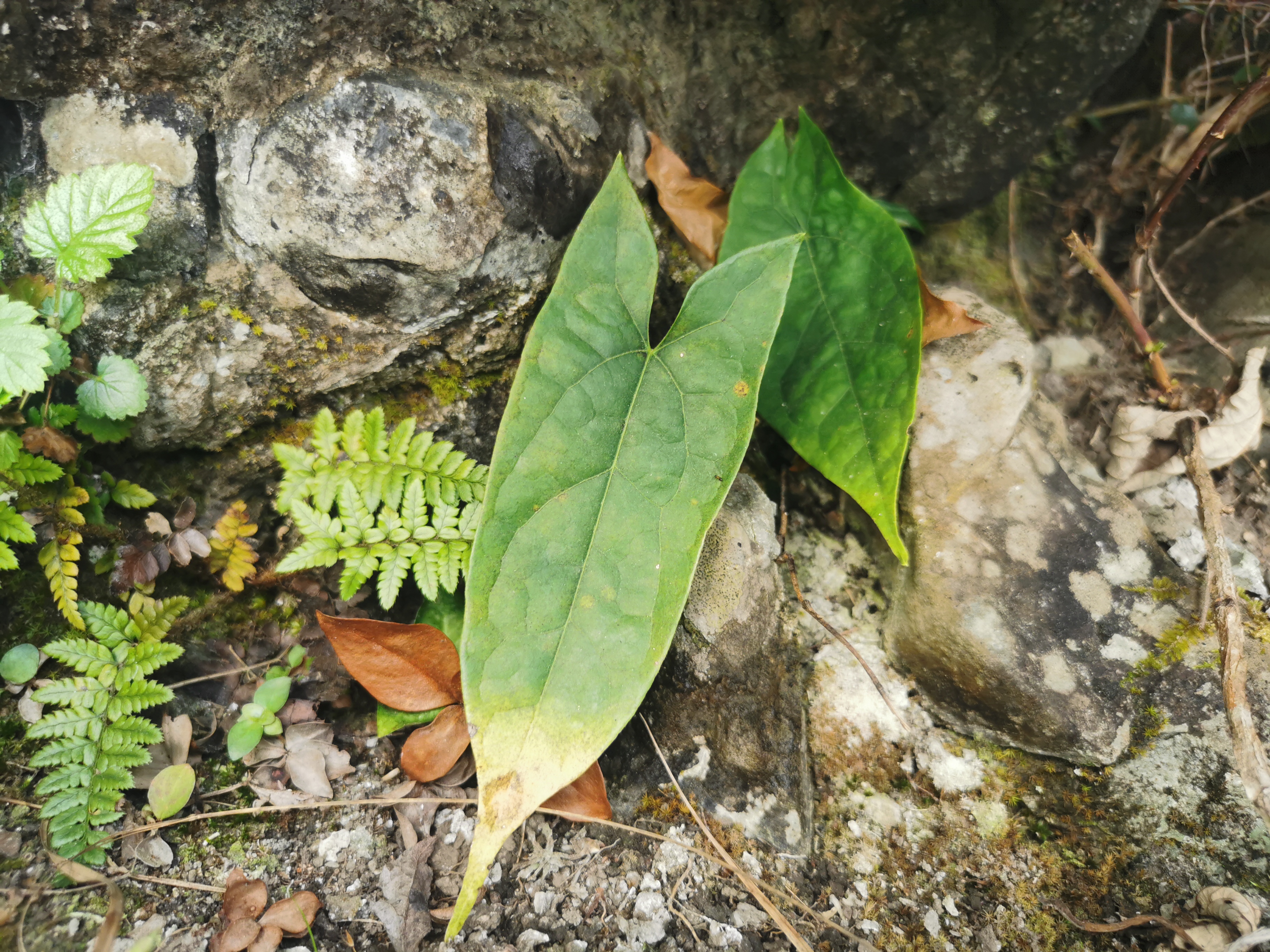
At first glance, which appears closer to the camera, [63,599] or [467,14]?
[63,599]

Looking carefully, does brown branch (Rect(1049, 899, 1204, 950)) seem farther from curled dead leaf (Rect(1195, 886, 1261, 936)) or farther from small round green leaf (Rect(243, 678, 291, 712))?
small round green leaf (Rect(243, 678, 291, 712))

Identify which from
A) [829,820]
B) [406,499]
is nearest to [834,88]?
[406,499]

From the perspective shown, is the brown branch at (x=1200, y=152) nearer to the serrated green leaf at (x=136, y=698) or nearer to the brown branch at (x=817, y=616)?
the brown branch at (x=817, y=616)

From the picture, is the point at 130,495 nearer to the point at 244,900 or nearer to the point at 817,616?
the point at 244,900

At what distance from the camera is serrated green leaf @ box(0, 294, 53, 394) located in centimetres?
103

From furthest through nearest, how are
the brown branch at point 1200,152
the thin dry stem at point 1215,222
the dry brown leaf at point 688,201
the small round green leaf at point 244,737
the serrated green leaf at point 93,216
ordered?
1. the thin dry stem at point 1215,222
2. the dry brown leaf at point 688,201
3. the brown branch at point 1200,152
4. the small round green leaf at point 244,737
5. the serrated green leaf at point 93,216

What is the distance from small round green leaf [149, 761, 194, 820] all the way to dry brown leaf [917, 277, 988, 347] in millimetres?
1527

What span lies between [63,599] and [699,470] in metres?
1.07

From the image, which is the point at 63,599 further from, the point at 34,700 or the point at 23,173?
the point at 23,173

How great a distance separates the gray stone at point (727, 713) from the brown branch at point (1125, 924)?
1.31ft

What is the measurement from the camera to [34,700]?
1127mm

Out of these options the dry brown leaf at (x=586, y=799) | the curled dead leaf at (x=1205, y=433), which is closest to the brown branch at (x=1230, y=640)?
the curled dead leaf at (x=1205, y=433)

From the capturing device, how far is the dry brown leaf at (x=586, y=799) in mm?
1201

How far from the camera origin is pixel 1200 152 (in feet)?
4.60
